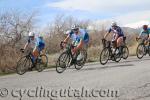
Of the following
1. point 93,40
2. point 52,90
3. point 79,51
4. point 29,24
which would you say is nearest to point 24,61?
point 79,51

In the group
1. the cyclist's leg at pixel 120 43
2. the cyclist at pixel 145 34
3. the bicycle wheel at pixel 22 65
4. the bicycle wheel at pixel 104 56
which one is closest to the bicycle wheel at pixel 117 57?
the cyclist's leg at pixel 120 43

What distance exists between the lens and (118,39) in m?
20.8

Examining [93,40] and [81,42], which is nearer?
[81,42]

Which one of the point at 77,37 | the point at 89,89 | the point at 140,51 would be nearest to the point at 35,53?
the point at 77,37

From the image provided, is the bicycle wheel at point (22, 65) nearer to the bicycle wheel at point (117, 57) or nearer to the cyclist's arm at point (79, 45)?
the cyclist's arm at point (79, 45)

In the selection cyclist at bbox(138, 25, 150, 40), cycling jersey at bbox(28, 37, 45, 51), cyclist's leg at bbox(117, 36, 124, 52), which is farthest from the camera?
cyclist at bbox(138, 25, 150, 40)

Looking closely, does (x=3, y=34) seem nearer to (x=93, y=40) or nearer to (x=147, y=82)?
(x=93, y=40)

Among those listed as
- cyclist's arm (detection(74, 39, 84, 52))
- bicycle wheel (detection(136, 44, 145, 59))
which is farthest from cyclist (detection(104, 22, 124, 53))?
cyclist's arm (detection(74, 39, 84, 52))

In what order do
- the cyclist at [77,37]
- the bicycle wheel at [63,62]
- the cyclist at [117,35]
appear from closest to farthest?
the bicycle wheel at [63,62] → the cyclist at [77,37] → the cyclist at [117,35]

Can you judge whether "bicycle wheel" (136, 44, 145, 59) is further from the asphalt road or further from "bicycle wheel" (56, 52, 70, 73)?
the asphalt road

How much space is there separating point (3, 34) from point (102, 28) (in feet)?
84.4

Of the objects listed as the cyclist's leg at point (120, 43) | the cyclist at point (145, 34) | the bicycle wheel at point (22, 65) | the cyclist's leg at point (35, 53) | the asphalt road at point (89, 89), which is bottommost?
the bicycle wheel at point (22, 65)

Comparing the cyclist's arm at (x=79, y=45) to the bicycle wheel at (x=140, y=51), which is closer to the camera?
the cyclist's arm at (x=79, y=45)

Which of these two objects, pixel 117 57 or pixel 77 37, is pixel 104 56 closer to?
pixel 117 57
